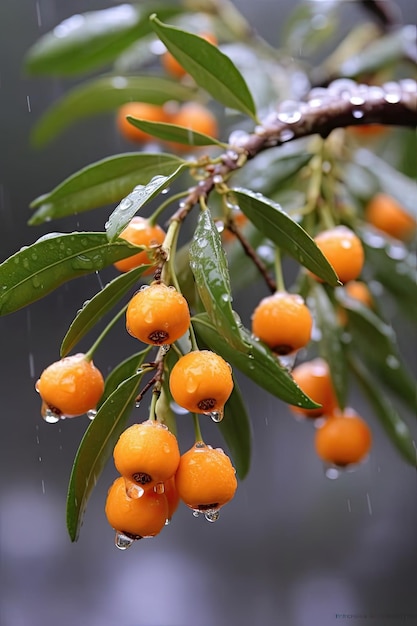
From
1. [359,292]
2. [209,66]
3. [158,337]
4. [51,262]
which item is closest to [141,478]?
[158,337]

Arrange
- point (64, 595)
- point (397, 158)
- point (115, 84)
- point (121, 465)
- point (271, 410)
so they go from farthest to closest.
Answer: point (271, 410), point (64, 595), point (397, 158), point (115, 84), point (121, 465)

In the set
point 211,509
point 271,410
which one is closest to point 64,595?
point 271,410

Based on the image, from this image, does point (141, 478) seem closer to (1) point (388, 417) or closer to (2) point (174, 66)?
(1) point (388, 417)

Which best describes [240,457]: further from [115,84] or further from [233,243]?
[115,84]

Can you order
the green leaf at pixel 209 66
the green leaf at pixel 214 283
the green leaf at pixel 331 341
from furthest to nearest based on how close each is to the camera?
the green leaf at pixel 331 341 < the green leaf at pixel 209 66 < the green leaf at pixel 214 283

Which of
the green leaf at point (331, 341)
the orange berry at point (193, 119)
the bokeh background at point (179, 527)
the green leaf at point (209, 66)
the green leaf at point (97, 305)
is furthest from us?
the bokeh background at point (179, 527)

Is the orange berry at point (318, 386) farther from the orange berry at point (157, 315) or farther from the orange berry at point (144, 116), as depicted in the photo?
the orange berry at point (144, 116)

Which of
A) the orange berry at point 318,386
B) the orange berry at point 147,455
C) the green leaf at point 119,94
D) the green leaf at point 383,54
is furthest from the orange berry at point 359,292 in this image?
the orange berry at point 147,455
